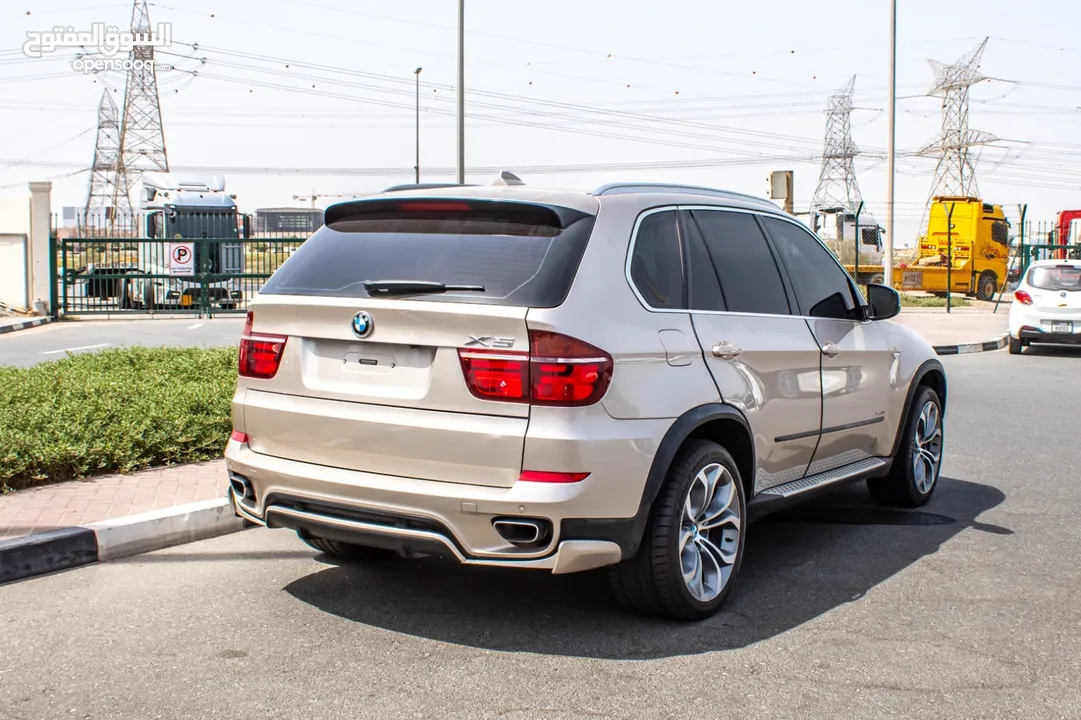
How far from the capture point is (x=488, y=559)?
13.5ft

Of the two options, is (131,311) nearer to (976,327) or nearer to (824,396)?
(976,327)

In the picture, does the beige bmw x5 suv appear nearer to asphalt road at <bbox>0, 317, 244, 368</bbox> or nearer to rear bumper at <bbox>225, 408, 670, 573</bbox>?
rear bumper at <bbox>225, 408, 670, 573</bbox>

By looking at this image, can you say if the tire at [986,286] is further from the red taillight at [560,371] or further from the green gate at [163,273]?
the red taillight at [560,371]

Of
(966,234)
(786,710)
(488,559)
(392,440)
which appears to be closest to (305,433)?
(392,440)

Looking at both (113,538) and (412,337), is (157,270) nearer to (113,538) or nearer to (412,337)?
(113,538)

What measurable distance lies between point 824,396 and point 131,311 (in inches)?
913

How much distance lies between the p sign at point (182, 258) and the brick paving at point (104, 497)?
20.1 metres

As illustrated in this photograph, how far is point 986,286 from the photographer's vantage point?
35875 mm

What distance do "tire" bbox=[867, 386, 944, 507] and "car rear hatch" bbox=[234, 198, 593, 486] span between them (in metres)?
3.11

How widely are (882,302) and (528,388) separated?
9.57ft

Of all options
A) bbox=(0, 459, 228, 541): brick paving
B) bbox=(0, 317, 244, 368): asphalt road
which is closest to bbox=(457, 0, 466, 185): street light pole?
bbox=(0, 317, 244, 368): asphalt road

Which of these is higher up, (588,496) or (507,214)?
(507,214)

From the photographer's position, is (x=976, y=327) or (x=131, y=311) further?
(x=131, y=311)

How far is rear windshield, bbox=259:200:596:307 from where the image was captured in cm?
419
